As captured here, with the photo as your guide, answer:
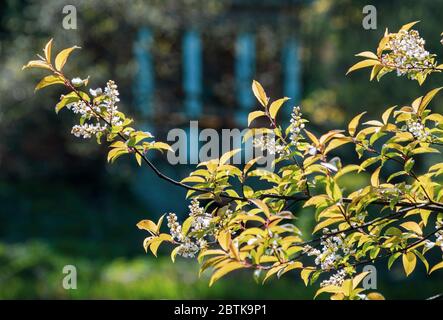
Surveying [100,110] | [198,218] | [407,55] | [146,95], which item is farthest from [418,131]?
[146,95]

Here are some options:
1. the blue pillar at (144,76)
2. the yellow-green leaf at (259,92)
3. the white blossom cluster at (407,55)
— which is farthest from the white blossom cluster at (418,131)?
the blue pillar at (144,76)

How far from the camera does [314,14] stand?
13.2 meters

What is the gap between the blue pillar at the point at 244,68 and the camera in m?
14.1

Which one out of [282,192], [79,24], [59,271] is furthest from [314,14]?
[282,192]

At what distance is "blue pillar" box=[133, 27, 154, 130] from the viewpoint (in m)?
12.3

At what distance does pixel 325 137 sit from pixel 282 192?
0.26m

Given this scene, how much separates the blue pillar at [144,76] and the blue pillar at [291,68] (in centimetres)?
243

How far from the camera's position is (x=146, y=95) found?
40.7 ft

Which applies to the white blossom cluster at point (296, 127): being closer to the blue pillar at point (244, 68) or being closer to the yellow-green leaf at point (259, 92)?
the yellow-green leaf at point (259, 92)

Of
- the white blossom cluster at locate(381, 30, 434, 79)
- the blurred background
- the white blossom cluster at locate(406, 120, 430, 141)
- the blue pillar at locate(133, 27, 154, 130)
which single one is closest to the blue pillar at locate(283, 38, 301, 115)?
the blurred background

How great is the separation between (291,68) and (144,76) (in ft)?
8.95

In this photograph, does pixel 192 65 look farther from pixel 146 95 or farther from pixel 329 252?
pixel 329 252

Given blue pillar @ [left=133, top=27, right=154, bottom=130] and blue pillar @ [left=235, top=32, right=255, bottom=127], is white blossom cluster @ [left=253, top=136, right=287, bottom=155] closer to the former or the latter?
blue pillar @ [left=133, top=27, right=154, bottom=130]
